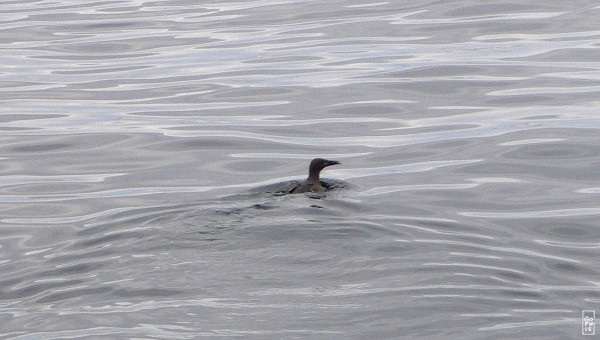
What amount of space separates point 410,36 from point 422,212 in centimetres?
1255

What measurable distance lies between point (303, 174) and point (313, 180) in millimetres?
1094

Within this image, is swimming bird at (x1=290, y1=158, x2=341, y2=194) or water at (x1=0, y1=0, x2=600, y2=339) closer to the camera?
water at (x1=0, y1=0, x2=600, y2=339)

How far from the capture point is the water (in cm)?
1002

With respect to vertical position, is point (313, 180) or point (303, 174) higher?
point (313, 180)

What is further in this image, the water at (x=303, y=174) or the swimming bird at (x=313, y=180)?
the swimming bird at (x=313, y=180)

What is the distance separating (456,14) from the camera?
27.9m

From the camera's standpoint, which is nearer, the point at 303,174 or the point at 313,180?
Answer: the point at 313,180

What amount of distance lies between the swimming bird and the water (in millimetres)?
344

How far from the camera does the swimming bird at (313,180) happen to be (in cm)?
1452

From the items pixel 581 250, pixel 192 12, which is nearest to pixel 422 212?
pixel 581 250

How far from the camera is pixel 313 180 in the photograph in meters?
14.7

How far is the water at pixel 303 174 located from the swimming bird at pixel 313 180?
1.13 ft

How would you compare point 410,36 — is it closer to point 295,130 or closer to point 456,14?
point 456,14

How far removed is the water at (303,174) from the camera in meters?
A: 10.0
